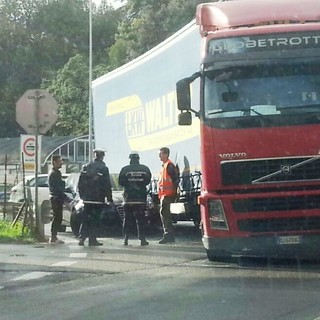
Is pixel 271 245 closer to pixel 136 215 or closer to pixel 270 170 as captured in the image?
pixel 270 170

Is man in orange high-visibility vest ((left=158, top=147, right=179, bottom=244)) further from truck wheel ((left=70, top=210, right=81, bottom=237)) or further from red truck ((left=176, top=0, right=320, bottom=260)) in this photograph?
red truck ((left=176, top=0, right=320, bottom=260))

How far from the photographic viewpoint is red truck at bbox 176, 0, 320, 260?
39.0 feet

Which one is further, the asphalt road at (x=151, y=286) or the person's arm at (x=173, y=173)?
the person's arm at (x=173, y=173)

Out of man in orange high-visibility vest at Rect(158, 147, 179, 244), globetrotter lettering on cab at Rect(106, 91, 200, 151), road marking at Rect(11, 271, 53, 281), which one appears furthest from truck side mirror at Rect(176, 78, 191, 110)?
man in orange high-visibility vest at Rect(158, 147, 179, 244)

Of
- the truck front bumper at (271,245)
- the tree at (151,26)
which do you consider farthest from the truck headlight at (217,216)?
the tree at (151,26)

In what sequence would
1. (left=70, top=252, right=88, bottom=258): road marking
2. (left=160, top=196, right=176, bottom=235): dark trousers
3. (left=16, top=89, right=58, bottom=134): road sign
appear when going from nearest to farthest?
(left=70, top=252, right=88, bottom=258): road marking, (left=160, top=196, right=176, bottom=235): dark trousers, (left=16, top=89, right=58, bottom=134): road sign

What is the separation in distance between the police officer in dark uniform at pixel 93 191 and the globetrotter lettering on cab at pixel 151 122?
59.2 inches

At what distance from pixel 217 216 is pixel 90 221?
5096mm

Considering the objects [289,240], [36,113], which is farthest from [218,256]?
[36,113]

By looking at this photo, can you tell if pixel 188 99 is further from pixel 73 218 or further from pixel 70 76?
pixel 70 76

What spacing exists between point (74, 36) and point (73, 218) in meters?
53.0

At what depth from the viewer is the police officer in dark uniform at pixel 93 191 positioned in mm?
16984

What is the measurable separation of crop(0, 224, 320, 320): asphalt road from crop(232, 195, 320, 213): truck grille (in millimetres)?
833

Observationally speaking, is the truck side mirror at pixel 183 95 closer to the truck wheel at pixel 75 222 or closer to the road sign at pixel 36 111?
the road sign at pixel 36 111
